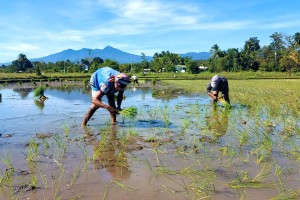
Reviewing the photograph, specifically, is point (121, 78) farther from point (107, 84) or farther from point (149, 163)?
point (149, 163)

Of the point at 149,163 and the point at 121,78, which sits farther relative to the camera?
the point at 121,78

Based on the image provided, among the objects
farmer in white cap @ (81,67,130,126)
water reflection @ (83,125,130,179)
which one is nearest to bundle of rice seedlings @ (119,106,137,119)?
farmer in white cap @ (81,67,130,126)

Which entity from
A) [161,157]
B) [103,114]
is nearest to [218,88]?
[103,114]

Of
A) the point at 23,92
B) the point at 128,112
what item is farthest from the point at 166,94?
the point at 128,112

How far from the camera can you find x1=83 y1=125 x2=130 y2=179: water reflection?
3780 millimetres

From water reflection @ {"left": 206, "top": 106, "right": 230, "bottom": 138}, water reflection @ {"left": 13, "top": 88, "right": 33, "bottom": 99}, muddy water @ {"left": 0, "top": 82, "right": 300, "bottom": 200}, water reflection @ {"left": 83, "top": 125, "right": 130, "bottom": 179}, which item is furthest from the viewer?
water reflection @ {"left": 13, "top": 88, "right": 33, "bottom": 99}

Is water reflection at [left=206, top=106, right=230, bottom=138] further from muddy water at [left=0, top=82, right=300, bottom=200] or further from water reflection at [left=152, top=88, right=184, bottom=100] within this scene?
water reflection at [left=152, top=88, right=184, bottom=100]

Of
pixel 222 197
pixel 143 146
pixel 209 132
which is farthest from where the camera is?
pixel 209 132

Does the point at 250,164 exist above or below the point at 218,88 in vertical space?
below

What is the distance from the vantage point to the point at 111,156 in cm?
440

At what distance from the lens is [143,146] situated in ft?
16.1

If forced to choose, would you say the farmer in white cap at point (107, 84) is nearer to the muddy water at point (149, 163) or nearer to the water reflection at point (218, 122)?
the muddy water at point (149, 163)

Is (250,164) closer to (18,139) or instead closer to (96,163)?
(96,163)

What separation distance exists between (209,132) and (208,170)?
225 cm
